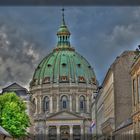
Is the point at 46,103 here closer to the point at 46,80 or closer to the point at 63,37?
the point at 46,80

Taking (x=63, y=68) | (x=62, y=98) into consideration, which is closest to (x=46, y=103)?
(x=62, y=98)

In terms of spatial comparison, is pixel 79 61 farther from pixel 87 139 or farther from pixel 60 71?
pixel 87 139

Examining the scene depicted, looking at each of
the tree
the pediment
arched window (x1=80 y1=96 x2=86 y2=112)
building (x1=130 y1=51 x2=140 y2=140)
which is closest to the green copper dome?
arched window (x1=80 y1=96 x2=86 y2=112)

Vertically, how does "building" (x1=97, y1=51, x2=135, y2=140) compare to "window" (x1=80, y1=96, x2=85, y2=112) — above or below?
below

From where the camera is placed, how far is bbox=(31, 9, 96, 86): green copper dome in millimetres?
156875

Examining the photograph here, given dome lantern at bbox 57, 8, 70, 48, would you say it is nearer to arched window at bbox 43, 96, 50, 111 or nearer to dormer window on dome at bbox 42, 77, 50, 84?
dormer window on dome at bbox 42, 77, 50, 84

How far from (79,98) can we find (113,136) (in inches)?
3576

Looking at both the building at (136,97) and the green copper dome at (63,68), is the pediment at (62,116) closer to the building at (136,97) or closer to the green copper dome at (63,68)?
the green copper dome at (63,68)

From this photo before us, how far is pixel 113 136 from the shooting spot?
6456 cm

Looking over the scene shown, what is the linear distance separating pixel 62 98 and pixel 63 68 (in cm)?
915

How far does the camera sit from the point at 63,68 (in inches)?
6319

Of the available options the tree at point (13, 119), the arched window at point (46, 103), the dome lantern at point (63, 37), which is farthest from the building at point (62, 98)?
the tree at point (13, 119)

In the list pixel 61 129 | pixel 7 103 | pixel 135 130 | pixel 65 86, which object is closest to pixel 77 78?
pixel 65 86

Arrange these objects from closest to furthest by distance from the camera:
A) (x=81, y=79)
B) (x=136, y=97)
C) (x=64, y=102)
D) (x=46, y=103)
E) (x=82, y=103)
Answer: (x=136, y=97) → (x=46, y=103) → (x=82, y=103) → (x=81, y=79) → (x=64, y=102)
